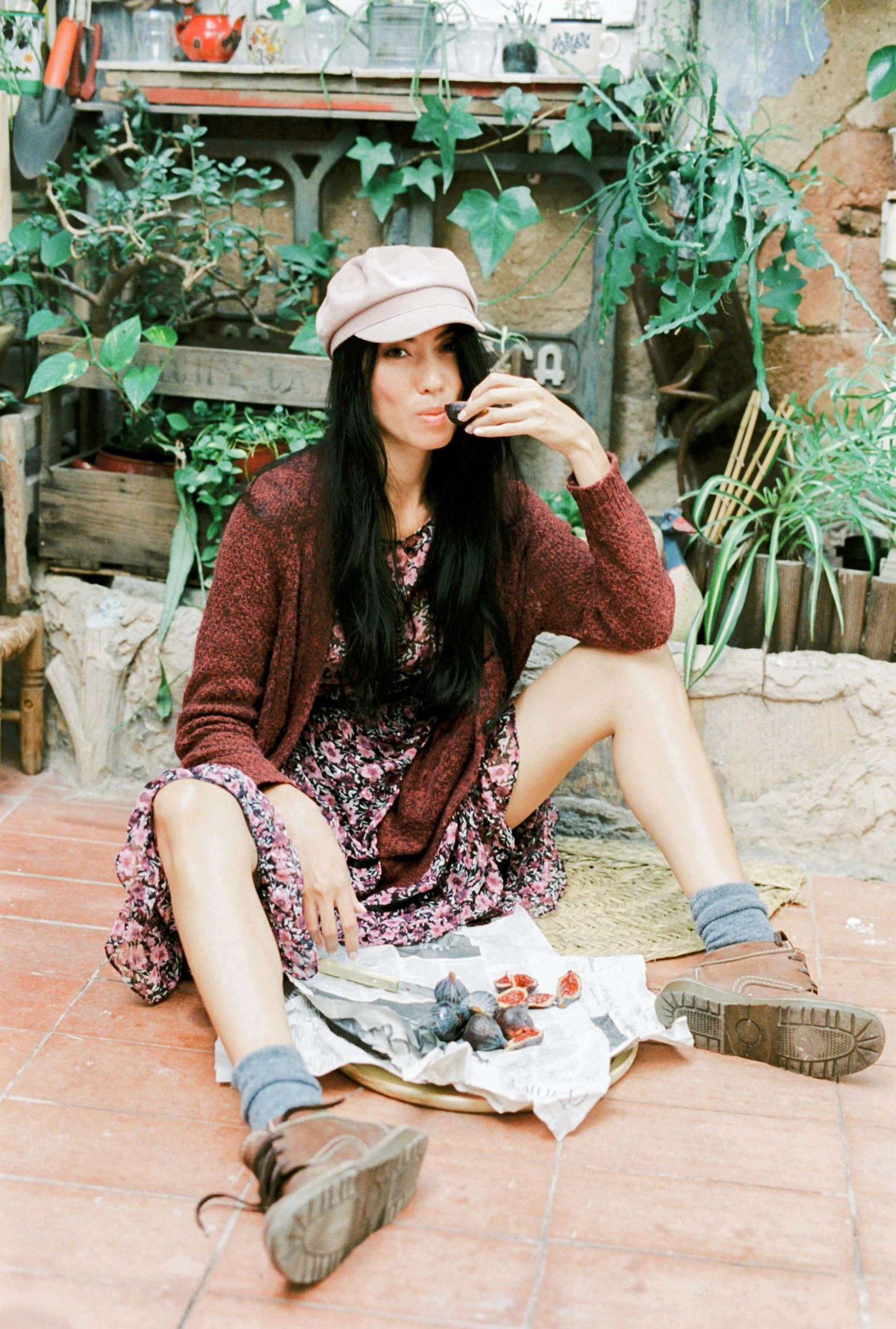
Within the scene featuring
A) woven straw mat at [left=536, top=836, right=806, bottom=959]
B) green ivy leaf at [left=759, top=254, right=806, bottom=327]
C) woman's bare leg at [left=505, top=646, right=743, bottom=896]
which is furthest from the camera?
green ivy leaf at [left=759, top=254, right=806, bottom=327]

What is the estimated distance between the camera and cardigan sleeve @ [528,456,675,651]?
2.06 meters

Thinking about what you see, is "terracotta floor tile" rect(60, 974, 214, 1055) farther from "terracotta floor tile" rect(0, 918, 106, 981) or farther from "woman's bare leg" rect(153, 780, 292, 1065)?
"woman's bare leg" rect(153, 780, 292, 1065)

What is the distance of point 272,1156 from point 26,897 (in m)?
1.06

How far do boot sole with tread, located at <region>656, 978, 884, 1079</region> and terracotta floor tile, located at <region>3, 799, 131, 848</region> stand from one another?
48.0 inches

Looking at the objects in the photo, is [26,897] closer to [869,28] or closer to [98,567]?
[98,567]

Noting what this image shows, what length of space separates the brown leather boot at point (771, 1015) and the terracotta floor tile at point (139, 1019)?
Answer: 0.69 meters

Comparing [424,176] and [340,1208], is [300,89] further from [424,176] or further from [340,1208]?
[340,1208]

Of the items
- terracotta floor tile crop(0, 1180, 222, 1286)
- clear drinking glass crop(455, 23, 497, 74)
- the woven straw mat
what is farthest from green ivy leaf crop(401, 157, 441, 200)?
terracotta floor tile crop(0, 1180, 222, 1286)

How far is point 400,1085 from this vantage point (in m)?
1.78

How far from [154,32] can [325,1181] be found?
2.66 metres

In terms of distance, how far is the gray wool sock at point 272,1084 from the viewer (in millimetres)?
1537

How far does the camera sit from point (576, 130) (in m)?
2.83

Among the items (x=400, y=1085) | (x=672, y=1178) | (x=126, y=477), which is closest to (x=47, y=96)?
(x=126, y=477)

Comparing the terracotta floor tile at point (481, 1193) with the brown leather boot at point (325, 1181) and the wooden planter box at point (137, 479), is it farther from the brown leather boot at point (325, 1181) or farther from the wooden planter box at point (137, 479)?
the wooden planter box at point (137, 479)
